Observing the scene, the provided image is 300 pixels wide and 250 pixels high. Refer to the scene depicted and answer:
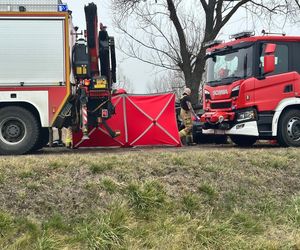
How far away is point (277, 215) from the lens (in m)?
7.25

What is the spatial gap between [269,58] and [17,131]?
5.87 m

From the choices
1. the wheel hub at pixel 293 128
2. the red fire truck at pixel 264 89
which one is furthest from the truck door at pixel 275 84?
the wheel hub at pixel 293 128

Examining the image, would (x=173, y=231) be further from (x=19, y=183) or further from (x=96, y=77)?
(x=96, y=77)

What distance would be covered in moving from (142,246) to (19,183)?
198 centimetres

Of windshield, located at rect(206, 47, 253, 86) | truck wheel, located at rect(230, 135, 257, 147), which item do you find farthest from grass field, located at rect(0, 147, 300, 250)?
truck wheel, located at rect(230, 135, 257, 147)

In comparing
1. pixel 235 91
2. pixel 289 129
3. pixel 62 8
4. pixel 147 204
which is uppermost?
pixel 62 8

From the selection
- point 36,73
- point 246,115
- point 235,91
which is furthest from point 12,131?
point 246,115

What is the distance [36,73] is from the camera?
1067cm

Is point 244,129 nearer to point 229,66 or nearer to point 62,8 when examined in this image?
point 229,66

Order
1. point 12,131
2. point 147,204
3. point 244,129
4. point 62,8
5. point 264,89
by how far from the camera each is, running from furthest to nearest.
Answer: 1. point 244,129
2. point 264,89
3. point 62,8
4. point 12,131
5. point 147,204

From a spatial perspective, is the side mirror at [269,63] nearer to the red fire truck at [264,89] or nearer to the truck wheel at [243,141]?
the red fire truck at [264,89]

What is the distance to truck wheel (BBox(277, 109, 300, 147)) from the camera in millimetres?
11617

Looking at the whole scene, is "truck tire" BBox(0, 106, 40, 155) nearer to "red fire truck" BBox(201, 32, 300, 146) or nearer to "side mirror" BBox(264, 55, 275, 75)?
"red fire truck" BBox(201, 32, 300, 146)

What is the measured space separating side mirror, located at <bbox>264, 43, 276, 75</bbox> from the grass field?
11.7 feet
